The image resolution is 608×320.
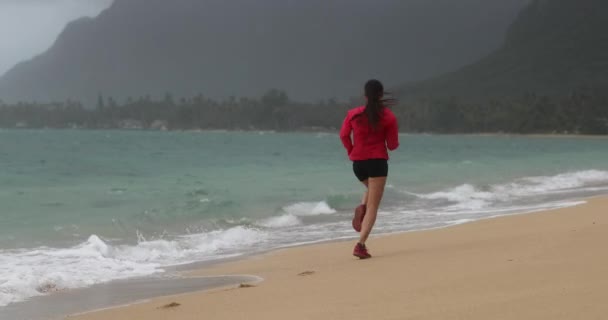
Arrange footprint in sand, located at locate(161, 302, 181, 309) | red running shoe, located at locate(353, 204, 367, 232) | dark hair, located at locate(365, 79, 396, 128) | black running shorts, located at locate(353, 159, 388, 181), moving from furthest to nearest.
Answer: red running shoe, located at locate(353, 204, 367, 232) < black running shorts, located at locate(353, 159, 388, 181) < dark hair, located at locate(365, 79, 396, 128) < footprint in sand, located at locate(161, 302, 181, 309)

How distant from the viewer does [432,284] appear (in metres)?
5.78

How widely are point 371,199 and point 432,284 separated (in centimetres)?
227

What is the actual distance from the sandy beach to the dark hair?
4.20 feet

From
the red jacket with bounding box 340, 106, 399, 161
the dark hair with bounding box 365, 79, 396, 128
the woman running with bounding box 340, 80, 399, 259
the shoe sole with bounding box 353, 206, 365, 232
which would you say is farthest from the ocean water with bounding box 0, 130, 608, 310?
the dark hair with bounding box 365, 79, 396, 128

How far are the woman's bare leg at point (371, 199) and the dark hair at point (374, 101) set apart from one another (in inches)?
21.6

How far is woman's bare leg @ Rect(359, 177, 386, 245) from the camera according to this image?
26.0 feet

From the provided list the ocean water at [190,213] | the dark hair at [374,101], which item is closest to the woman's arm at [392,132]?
the dark hair at [374,101]

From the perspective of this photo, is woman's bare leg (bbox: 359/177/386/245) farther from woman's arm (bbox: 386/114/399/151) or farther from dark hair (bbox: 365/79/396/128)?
dark hair (bbox: 365/79/396/128)

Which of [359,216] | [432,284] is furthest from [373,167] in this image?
[432,284]

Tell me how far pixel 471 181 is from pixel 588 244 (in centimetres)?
1954

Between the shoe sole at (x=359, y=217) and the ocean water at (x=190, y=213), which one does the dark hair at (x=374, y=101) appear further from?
the ocean water at (x=190, y=213)

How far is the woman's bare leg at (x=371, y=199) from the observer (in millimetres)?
7934

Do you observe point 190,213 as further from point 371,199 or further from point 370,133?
point 370,133

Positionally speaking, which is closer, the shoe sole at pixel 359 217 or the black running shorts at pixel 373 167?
the black running shorts at pixel 373 167
